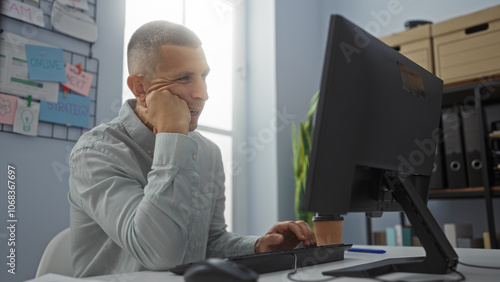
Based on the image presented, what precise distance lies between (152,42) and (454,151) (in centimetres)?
180

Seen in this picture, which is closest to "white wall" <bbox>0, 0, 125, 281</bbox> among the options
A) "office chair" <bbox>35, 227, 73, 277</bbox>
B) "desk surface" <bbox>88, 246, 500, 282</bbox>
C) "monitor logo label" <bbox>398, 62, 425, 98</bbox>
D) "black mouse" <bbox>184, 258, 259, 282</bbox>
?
"office chair" <bbox>35, 227, 73, 277</bbox>

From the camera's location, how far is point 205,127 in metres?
2.58

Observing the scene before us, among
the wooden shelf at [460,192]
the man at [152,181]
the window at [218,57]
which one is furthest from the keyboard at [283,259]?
the window at [218,57]

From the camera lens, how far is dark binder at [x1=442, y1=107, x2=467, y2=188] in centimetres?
220

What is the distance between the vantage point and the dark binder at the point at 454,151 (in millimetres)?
2197

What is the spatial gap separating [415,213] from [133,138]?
0.65m

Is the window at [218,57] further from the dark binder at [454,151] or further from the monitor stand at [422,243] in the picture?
the monitor stand at [422,243]

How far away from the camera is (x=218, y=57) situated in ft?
9.03

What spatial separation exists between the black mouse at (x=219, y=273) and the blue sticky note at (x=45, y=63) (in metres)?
1.40

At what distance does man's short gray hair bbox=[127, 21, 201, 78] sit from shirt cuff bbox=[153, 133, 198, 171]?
0.22 m

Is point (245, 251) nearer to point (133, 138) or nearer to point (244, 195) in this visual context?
point (133, 138)

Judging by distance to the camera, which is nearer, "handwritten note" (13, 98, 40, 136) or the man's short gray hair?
the man's short gray hair

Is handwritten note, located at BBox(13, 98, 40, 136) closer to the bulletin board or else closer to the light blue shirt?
the bulletin board

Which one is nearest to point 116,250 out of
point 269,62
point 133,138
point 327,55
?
point 133,138
